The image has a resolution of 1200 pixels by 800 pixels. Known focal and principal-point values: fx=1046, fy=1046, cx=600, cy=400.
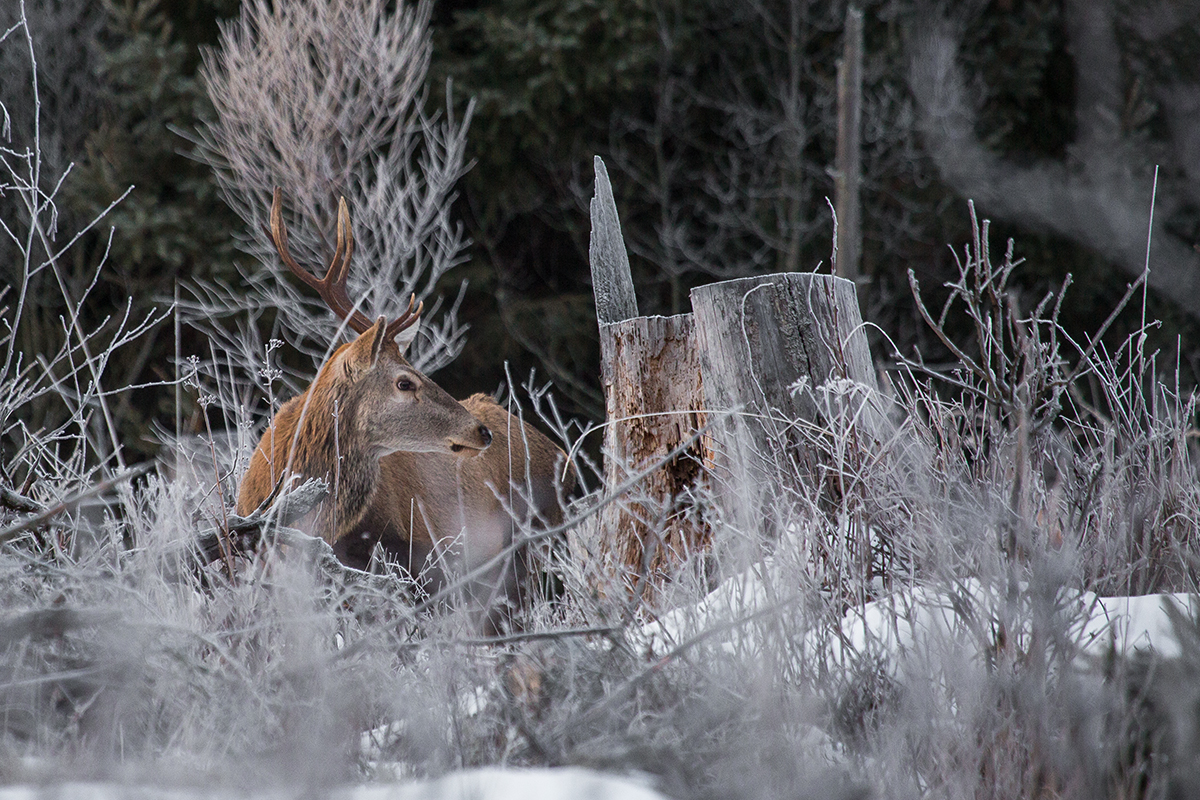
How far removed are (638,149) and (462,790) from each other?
11.4 metres

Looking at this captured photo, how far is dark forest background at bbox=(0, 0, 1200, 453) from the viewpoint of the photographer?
9.70 meters

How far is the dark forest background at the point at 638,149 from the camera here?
970 cm

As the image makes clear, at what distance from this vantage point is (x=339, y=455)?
3.82m

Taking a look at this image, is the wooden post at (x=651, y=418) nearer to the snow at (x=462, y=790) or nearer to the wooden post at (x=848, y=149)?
the snow at (x=462, y=790)

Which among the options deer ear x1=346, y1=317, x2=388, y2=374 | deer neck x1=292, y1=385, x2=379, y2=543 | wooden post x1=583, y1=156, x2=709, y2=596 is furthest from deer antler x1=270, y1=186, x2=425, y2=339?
wooden post x1=583, y1=156, x2=709, y2=596

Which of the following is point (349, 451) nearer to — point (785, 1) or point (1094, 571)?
point (1094, 571)

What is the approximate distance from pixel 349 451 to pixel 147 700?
2.03 meters

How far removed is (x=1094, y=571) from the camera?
92.4 inches

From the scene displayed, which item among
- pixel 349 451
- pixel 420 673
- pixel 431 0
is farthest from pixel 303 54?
pixel 420 673

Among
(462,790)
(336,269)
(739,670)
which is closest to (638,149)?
(336,269)

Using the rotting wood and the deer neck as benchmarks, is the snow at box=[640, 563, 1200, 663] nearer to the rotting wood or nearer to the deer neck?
the rotting wood

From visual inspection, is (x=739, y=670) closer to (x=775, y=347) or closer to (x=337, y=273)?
(x=775, y=347)

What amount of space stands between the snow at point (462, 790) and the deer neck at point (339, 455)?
233 cm

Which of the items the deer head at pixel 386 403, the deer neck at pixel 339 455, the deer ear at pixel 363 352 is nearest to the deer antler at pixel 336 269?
the deer head at pixel 386 403
